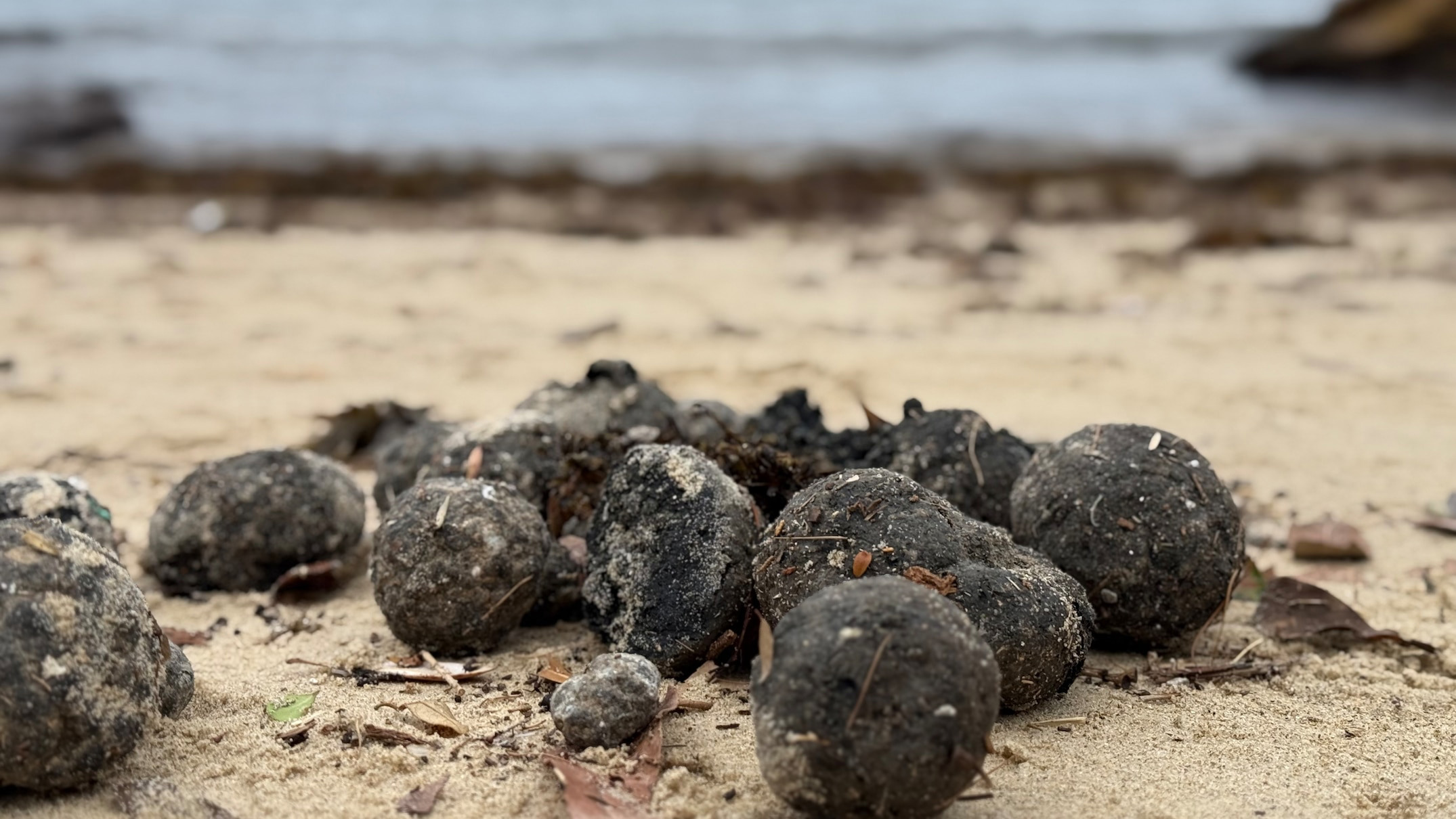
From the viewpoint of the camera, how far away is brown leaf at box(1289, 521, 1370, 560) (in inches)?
172

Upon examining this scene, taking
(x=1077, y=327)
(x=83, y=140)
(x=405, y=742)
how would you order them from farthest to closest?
(x=83, y=140), (x=1077, y=327), (x=405, y=742)

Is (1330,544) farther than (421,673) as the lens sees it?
Yes

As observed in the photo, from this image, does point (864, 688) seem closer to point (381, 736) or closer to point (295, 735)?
point (381, 736)

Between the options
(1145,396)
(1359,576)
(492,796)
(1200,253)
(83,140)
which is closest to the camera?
(492,796)

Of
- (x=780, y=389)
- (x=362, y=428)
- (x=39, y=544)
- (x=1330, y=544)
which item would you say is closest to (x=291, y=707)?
(x=39, y=544)

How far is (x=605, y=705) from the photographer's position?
2809 millimetres

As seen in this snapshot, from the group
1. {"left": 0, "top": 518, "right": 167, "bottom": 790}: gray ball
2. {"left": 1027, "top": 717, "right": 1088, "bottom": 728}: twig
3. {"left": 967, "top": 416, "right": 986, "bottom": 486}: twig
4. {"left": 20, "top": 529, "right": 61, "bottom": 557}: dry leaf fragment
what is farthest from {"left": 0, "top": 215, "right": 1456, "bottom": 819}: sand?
{"left": 967, "top": 416, "right": 986, "bottom": 486}: twig

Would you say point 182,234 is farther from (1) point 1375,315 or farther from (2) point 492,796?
(2) point 492,796

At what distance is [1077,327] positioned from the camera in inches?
331

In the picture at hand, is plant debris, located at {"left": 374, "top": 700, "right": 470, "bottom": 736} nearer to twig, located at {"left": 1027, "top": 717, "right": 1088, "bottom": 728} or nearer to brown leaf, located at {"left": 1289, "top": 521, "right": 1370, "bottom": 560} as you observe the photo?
twig, located at {"left": 1027, "top": 717, "right": 1088, "bottom": 728}

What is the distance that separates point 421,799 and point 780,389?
448 centimetres

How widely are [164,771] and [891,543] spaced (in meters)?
1.67

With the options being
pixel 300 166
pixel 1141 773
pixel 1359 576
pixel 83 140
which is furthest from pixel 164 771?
pixel 83 140

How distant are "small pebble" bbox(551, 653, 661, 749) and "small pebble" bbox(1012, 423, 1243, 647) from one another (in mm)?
1240
